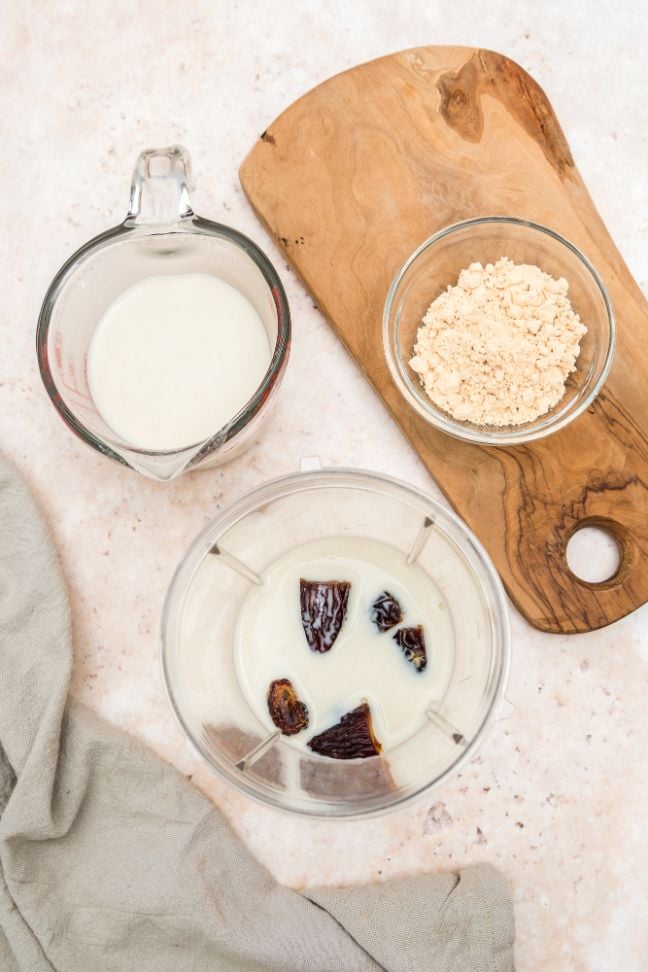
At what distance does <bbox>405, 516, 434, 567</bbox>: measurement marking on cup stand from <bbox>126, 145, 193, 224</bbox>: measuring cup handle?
0.43m

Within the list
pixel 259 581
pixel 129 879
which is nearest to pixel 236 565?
pixel 259 581

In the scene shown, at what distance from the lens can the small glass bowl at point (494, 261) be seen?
3.25ft

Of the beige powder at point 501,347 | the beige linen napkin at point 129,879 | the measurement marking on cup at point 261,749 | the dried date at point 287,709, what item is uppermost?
the beige powder at point 501,347

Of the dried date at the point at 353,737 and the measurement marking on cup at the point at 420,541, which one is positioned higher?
the measurement marking on cup at the point at 420,541

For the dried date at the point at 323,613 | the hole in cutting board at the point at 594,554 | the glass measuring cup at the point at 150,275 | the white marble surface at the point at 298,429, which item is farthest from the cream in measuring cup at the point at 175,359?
the hole in cutting board at the point at 594,554

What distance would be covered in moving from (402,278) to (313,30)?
38 centimetres

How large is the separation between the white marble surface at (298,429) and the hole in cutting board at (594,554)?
8cm

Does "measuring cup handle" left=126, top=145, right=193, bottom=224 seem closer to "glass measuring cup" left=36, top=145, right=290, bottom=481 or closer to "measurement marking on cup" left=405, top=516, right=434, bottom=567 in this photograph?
"glass measuring cup" left=36, top=145, right=290, bottom=481

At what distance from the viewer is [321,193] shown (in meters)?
1.03

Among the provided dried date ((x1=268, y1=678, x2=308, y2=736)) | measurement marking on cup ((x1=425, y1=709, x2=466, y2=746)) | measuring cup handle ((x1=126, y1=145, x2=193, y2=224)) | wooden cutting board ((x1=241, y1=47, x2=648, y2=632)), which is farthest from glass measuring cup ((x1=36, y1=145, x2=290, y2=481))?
measurement marking on cup ((x1=425, y1=709, x2=466, y2=746))

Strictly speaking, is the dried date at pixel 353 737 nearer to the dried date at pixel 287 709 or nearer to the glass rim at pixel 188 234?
the dried date at pixel 287 709

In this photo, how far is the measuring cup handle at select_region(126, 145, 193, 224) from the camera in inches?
35.9

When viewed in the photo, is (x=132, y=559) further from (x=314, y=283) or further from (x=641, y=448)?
(x=641, y=448)

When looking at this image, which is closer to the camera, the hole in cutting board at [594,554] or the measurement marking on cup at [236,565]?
the measurement marking on cup at [236,565]
